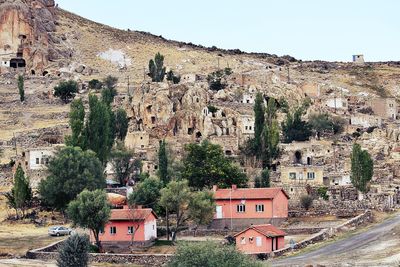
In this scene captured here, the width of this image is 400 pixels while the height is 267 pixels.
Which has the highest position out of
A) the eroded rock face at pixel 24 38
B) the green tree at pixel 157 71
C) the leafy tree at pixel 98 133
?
the eroded rock face at pixel 24 38

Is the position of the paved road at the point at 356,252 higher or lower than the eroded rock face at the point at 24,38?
lower

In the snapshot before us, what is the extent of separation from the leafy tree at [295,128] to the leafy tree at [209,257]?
61.6m

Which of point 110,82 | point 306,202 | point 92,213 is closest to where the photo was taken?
point 92,213

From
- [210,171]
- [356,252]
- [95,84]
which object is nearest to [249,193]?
[210,171]

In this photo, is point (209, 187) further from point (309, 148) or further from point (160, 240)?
point (309, 148)

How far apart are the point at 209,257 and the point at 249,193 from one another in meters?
30.2

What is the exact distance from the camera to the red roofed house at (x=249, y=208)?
7406cm

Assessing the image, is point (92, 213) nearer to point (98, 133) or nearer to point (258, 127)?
point (98, 133)

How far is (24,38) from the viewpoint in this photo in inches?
6348

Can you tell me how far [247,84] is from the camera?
132250 mm

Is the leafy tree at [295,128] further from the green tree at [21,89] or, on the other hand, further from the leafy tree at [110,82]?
the green tree at [21,89]

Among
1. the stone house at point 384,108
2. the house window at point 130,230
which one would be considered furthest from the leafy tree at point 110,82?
the house window at point 130,230

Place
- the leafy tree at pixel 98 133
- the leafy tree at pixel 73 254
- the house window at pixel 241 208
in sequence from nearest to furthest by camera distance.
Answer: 1. the leafy tree at pixel 73 254
2. the house window at pixel 241 208
3. the leafy tree at pixel 98 133

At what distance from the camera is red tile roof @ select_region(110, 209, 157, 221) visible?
6786 centimetres
